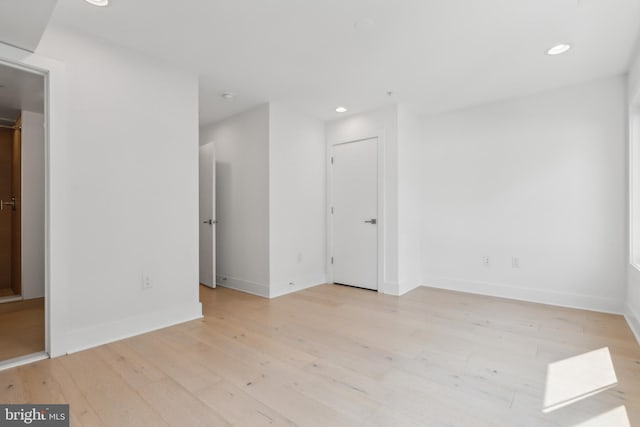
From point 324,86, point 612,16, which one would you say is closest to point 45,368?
point 324,86

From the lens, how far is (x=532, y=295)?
361 centimetres

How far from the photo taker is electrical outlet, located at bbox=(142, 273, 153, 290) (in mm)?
2701

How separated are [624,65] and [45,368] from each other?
506 cm

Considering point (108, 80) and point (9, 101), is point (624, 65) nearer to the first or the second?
point (108, 80)

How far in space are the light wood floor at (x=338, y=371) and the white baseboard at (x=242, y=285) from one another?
0.64m

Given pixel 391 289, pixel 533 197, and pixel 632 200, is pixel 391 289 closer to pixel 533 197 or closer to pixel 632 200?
pixel 533 197

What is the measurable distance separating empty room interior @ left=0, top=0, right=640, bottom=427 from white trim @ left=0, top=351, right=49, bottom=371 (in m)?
0.01

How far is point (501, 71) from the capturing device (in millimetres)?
3010

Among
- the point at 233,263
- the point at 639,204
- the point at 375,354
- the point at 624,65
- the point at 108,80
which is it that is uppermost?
the point at 624,65

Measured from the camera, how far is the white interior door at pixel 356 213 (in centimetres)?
420

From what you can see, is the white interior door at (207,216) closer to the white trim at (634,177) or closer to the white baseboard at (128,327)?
the white baseboard at (128,327)

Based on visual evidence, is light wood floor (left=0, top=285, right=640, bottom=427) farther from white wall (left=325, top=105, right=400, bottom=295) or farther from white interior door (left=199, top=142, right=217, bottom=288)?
white interior door (left=199, top=142, right=217, bottom=288)

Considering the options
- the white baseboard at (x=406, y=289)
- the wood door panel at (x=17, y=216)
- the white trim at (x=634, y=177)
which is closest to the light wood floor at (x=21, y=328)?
the wood door panel at (x=17, y=216)

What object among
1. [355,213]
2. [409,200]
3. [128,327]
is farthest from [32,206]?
[409,200]
